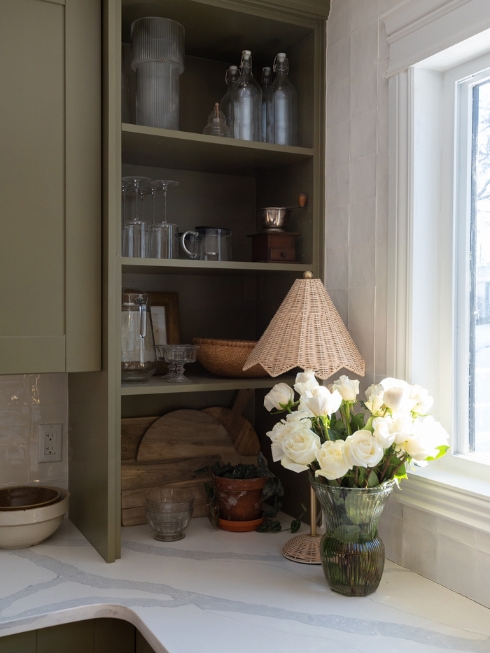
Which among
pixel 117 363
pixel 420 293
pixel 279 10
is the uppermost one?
pixel 279 10

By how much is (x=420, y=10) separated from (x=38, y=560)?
1586 mm

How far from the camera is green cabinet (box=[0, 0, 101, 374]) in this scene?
4.82ft

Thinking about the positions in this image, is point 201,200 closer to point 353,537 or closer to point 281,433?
point 281,433

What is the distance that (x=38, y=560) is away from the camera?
1.57 meters

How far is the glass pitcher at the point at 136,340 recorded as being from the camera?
1.67 metres

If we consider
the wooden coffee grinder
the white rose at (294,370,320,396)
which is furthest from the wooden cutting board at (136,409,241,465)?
the white rose at (294,370,320,396)

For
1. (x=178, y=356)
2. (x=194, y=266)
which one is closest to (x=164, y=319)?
(x=178, y=356)

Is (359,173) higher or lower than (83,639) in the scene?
higher

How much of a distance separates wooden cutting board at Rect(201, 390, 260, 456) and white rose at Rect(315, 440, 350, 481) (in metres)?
0.77

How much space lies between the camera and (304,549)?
5.26 feet

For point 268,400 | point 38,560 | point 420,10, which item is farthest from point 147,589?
point 420,10

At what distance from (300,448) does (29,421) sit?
93cm

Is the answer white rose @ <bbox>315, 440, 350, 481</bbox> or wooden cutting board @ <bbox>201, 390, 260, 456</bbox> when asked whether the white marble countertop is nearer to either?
white rose @ <bbox>315, 440, 350, 481</bbox>

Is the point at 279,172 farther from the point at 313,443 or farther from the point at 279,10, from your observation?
the point at 313,443
